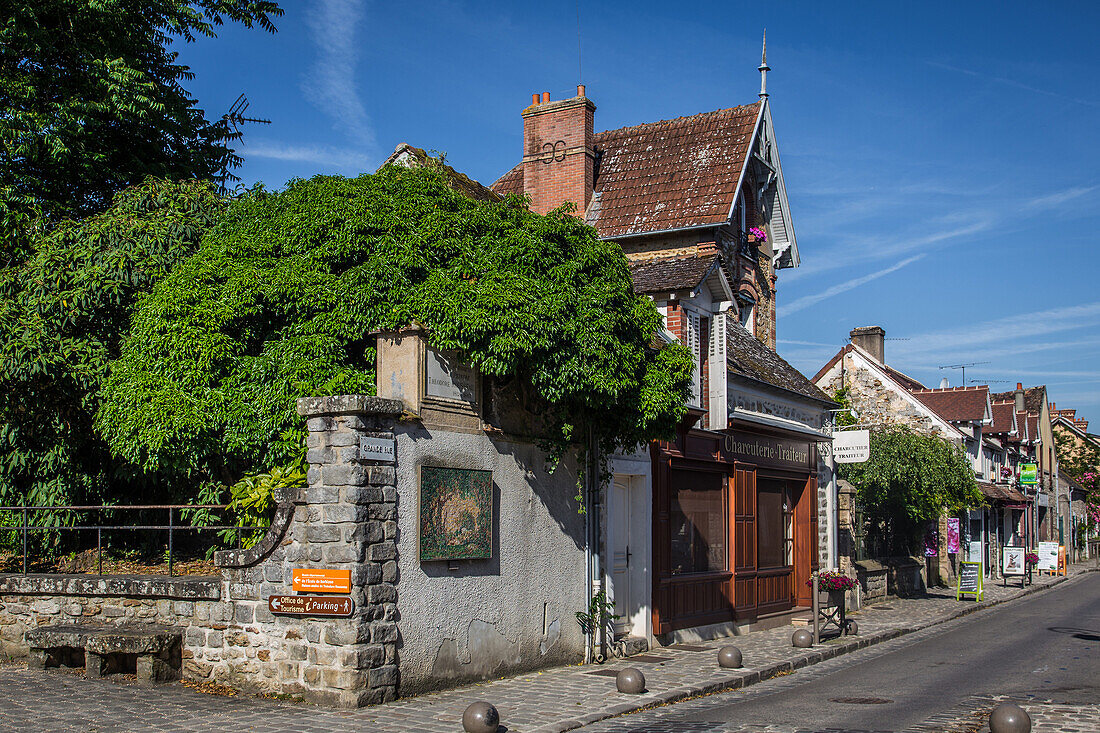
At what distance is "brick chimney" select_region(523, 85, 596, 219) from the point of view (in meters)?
21.8

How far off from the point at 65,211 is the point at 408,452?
682 cm

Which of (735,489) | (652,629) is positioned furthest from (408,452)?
(735,489)

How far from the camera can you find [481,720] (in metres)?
7.86

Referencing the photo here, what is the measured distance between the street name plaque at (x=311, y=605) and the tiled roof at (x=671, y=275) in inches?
303

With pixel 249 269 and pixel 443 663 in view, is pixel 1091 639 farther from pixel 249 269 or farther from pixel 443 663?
pixel 249 269

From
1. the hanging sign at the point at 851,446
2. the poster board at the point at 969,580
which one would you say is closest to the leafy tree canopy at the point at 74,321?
the hanging sign at the point at 851,446

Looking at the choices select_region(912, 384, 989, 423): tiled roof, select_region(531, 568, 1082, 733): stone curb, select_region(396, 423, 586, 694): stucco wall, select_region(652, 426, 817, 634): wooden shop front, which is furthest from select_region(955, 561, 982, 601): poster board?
select_region(396, 423, 586, 694): stucco wall

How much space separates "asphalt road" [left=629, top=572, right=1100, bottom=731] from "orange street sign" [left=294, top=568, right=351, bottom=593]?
10.4 feet

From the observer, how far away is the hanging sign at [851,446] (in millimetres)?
20781

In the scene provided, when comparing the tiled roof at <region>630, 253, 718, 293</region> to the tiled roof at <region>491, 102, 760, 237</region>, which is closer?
the tiled roof at <region>630, 253, 718, 293</region>

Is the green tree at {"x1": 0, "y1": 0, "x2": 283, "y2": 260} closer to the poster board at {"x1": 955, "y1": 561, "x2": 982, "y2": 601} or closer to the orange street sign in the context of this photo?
the orange street sign

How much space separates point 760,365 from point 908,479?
922 cm

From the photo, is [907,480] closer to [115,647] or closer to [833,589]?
[833,589]

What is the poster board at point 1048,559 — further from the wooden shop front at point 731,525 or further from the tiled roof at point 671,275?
the tiled roof at point 671,275
